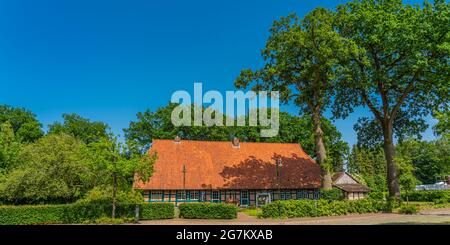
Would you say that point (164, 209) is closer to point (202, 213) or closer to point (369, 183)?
point (202, 213)

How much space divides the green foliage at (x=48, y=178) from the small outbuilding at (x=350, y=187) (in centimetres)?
3562

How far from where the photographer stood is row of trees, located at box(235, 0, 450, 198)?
28.4m

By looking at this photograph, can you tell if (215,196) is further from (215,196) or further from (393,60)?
(393,60)

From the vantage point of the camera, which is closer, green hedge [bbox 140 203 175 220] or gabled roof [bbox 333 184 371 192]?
green hedge [bbox 140 203 175 220]

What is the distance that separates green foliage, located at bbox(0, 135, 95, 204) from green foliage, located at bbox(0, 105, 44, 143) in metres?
30.5

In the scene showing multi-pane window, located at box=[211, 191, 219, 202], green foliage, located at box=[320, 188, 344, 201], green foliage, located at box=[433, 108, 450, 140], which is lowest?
multi-pane window, located at box=[211, 191, 219, 202]

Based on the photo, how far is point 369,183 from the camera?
5941 centimetres

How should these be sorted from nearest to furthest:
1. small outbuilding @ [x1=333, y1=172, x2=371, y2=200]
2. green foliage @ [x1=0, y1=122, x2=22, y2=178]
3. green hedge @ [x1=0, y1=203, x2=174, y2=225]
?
1. green hedge @ [x1=0, y1=203, x2=174, y2=225]
2. green foliage @ [x1=0, y1=122, x2=22, y2=178]
3. small outbuilding @ [x1=333, y1=172, x2=371, y2=200]

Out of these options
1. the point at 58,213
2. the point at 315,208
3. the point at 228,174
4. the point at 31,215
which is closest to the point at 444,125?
the point at 315,208

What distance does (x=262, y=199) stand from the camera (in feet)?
121

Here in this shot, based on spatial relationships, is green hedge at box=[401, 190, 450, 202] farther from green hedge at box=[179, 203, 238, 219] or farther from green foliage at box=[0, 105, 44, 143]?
green foliage at box=[0, 105, 44, 143]

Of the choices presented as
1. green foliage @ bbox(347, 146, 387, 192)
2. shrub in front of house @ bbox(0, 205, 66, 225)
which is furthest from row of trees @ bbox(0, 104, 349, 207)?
green foliage @ bbox(347, 146, 387, 192)

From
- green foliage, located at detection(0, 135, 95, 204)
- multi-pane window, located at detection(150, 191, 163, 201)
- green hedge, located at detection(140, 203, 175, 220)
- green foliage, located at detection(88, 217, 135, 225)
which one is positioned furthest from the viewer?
multi-pane window, located at detection(150, 191, 163, 201)

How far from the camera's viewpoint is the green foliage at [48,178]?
29.2m
